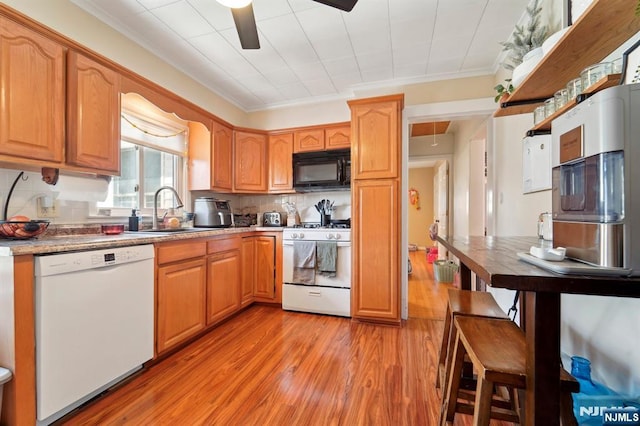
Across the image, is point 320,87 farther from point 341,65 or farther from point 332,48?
point 332,48

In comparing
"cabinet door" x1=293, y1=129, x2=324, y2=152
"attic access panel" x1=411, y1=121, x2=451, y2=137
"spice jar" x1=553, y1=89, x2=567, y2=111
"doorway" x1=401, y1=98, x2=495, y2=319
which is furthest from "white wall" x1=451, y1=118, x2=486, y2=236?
"spice jar" x1=553, y1=89, x2=567, y2=111

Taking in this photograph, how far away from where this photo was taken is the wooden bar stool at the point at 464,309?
1.28 m

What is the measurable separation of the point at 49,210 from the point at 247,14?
1812 millimetres

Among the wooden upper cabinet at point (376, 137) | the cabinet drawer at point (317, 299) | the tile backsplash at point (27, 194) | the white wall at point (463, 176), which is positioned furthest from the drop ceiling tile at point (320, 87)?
the tile backsplash at point (27, 194)

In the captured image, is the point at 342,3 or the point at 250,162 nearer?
the point at 342,3

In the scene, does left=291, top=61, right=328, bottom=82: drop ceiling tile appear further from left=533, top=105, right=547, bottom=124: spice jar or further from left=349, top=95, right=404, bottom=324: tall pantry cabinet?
left=533, top=105, right=547, bottom=124: spice jar

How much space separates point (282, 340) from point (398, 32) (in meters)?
2.76

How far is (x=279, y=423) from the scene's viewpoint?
1.38m

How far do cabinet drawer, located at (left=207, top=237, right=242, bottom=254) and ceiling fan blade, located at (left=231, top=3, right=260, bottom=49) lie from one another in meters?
1.63

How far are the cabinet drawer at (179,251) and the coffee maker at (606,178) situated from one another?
7.23 ft

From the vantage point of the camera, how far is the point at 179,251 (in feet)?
6.82

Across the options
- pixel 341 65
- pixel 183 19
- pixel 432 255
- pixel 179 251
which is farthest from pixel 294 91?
pixel 432 255

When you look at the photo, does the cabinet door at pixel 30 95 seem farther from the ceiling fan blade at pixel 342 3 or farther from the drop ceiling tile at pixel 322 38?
→ the ceiling fan blade at pixel 342 3

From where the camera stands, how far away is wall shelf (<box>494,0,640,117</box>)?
85 cm
